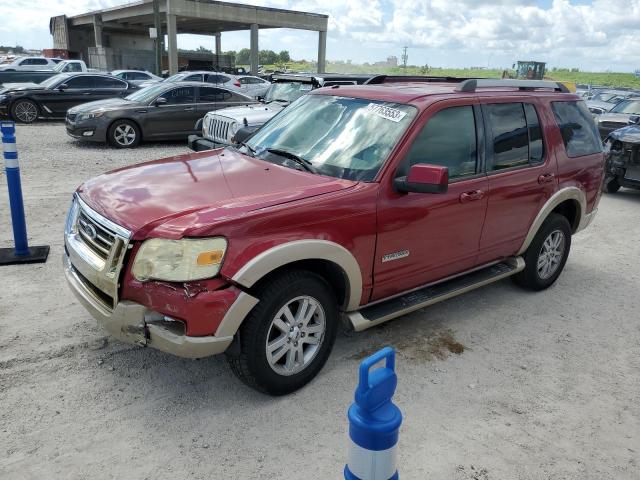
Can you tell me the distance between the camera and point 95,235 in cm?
318

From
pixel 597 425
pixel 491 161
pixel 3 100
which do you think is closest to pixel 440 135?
pixel 491 161

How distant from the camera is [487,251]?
14.3 ft

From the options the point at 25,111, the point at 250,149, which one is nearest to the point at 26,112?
the point at 25,111

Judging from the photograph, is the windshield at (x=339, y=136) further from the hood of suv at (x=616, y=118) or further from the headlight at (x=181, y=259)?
the hood of suv at (x=616, y=118)

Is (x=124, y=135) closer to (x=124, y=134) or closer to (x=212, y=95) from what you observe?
(x=124, y=134)

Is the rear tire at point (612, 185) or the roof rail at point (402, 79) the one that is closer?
the roof rail at point (402, 79)

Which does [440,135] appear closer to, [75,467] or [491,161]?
[491,161]

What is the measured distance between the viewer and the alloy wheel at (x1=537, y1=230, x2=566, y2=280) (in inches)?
198

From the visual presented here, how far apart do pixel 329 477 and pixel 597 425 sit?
1749 mm

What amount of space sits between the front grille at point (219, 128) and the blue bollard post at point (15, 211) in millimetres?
4966

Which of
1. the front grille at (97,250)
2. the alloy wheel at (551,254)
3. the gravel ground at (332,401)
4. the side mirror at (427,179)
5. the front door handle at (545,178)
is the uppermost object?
the side mirror at (427,179)

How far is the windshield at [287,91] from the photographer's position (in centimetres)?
1027

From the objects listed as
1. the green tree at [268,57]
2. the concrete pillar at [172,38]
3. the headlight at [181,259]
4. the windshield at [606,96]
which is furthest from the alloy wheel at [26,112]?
the green tree at [268,57]

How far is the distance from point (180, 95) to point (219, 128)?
307cm
